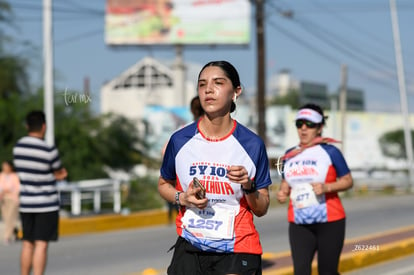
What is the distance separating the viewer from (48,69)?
770 inches

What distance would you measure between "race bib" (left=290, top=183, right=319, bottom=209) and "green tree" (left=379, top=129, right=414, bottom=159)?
67.8 metres

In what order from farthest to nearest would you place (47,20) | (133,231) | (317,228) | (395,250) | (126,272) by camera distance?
(47,20)
(133,231)
(395,250)
(126,272)
(317,228)

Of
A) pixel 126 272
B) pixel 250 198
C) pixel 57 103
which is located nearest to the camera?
pixel 250 198

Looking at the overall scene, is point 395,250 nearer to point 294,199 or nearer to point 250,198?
point 294,199

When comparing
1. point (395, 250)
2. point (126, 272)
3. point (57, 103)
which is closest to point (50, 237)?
point (126, 272)

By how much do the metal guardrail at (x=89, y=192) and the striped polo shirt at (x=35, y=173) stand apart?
12.4 metres

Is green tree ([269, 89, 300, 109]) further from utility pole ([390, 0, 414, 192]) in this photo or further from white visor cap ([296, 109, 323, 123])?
white visor cap ([296, 109, 323, 123])

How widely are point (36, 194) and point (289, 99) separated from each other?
4830 inches

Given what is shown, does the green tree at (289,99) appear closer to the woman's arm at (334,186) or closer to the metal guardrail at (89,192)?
the metal guardrail at (89,192)

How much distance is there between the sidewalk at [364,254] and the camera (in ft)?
30.5

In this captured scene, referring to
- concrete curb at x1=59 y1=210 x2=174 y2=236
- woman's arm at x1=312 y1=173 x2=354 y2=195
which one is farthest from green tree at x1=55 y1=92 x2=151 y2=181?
woman's arm at x1=312 y1=173 x2=354 y2=195

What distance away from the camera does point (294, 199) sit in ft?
22.7

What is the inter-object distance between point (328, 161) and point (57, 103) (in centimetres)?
1905

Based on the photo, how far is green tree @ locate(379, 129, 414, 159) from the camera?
240 feet
